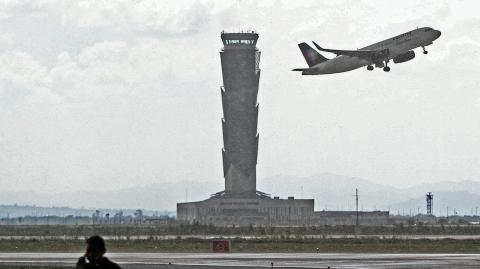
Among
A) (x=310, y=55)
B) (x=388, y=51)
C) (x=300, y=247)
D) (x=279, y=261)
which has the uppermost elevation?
(x=310, y=55)

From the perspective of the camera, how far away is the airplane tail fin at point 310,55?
528ft

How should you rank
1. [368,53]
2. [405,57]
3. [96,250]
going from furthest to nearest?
[368,53], [405,57], [96,250]

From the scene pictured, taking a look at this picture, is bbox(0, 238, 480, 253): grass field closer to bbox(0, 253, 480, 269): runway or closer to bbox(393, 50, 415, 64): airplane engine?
bbox(0, 253, 480, 269): runway

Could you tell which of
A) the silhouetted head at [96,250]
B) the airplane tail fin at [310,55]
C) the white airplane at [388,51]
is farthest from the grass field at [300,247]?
the silhouetted head at [96,250]

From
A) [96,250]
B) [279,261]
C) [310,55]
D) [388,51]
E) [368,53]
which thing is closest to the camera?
[96,250]

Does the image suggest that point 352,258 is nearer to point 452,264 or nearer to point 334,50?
point 452,264

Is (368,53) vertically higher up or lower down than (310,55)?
lower down

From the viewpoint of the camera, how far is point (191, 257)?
88.3 meters

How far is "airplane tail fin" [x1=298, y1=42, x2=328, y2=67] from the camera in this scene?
6332 inches

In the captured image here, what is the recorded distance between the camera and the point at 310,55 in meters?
167

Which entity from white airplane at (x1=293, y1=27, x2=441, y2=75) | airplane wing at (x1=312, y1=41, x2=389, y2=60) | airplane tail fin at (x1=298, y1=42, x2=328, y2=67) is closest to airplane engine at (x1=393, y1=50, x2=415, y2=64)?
white airplane at (x1=293, y1=27, x2=441, y2=75)

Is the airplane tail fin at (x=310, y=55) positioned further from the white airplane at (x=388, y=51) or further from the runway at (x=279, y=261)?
the runway at (x=279, y=261)

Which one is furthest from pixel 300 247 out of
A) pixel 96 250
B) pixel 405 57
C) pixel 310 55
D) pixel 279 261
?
pixel 96 250

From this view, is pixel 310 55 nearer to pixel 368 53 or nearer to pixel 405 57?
pixel 368 53
